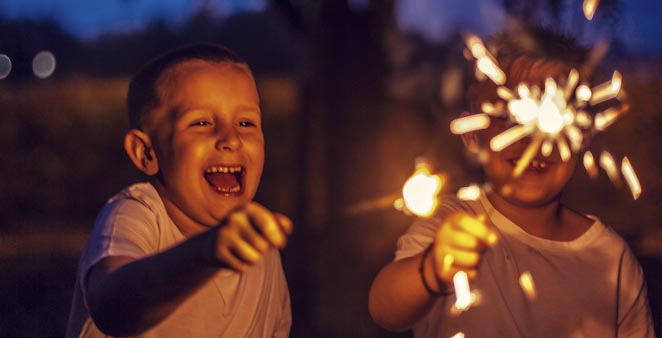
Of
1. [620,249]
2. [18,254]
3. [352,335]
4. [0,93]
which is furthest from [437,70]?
[0,93]

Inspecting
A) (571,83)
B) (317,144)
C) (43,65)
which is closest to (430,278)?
(571,83)

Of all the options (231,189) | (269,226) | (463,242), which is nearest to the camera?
(269,226)

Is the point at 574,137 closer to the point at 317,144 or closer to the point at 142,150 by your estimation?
the point at 142,150

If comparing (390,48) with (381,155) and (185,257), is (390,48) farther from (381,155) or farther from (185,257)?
(185,257)

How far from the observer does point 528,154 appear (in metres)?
3.77

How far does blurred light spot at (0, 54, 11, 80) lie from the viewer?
54.2ft

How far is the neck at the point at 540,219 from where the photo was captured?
391 centimetres

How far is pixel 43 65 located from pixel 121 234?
51.4 ft

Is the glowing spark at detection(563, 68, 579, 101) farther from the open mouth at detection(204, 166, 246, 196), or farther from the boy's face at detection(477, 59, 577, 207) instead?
the open mouth at detection(204, 166, 246, 196)

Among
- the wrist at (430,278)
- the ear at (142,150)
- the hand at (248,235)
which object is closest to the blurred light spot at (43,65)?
the ear at (142,150)

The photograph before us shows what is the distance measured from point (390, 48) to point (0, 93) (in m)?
9.74

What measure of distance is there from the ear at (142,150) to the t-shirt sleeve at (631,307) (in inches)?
80.2

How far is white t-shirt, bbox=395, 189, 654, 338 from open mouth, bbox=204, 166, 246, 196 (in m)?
0.73

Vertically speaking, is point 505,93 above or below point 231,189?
above
